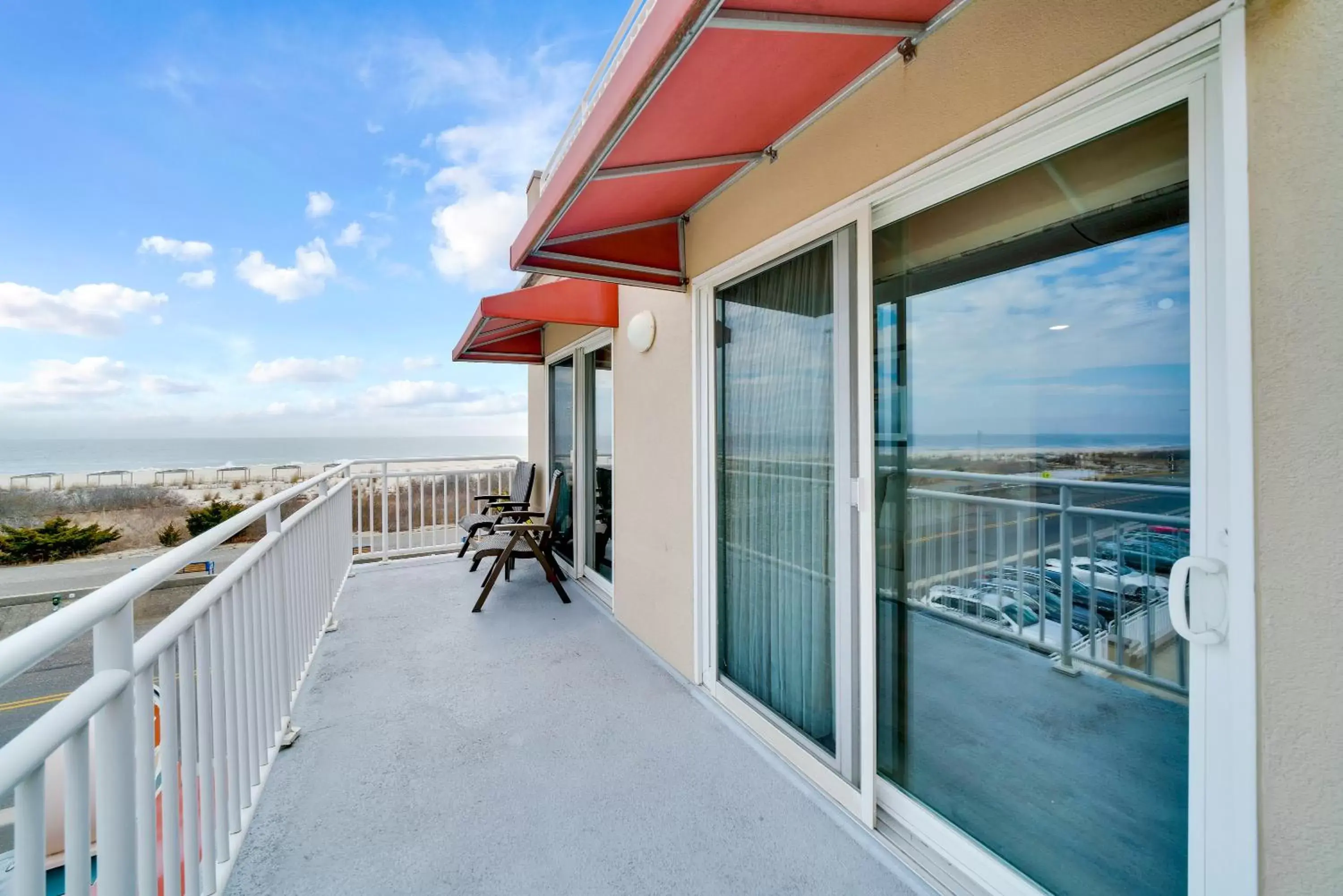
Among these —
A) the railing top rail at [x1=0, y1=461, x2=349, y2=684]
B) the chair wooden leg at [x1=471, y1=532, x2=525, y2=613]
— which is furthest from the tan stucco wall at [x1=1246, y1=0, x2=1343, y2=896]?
A: the chair wooden leg at [x1=471, y1=532, x2=525, y2=613]

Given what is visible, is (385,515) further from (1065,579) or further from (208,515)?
(1065,579)

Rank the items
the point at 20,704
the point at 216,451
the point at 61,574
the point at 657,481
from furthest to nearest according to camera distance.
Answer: the point at 216,451 < the point at 61,574 < the point at 20,704 < the point at 657,481

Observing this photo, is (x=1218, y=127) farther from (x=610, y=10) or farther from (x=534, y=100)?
(x=534, y=100)

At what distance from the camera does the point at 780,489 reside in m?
2.40

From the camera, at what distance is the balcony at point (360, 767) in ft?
3.35

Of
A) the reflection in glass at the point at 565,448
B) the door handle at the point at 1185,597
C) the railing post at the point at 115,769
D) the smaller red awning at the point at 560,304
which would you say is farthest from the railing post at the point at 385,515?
the door handle at the point at 1185,597

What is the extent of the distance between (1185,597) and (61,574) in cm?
703

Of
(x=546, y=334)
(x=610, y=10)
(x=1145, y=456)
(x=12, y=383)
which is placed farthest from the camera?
(x=12, y=383)

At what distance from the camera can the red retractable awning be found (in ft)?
4.34

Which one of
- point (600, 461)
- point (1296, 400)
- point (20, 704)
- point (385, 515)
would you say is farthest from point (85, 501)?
point (1296, 400)

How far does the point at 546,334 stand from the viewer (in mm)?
5957

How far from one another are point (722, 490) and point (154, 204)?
21768mm

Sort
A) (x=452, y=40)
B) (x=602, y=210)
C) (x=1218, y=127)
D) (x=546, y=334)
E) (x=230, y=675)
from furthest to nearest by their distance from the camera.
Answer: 1. (x=452, y=40)
2. (x=546, y=334)
3. (x=602, y=210)
4. (x=230, y=675)
5. (x=1218, y=127)

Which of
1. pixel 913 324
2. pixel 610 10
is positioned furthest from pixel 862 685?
pixel 610 10
